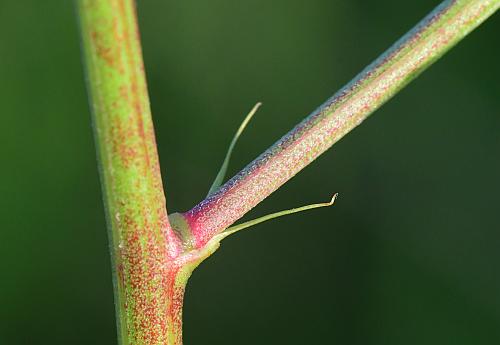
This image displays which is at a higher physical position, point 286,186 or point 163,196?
point 286,186

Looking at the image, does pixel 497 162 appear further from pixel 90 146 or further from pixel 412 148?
pixel 90 146

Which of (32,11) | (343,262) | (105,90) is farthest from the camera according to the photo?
(343,262)

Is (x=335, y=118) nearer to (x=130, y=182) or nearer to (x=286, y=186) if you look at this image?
(x=130, y=182)

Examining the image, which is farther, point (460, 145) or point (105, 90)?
point (460, 145)

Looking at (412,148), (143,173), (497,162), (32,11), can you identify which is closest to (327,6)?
(412,148)

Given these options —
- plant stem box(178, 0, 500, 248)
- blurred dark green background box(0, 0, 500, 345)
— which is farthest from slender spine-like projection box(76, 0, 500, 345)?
blurred dark green background box(0, 0, 500, 345)

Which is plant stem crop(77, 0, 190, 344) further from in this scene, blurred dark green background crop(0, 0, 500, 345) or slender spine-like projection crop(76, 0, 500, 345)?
blurred dark green background crop(0, 0, 500, 345)

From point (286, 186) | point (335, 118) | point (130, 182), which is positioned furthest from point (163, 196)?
point (286, 186)
